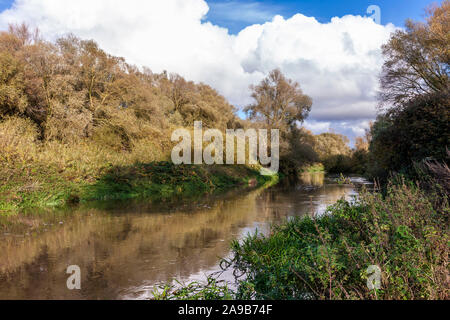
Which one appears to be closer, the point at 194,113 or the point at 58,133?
the point at 58,133

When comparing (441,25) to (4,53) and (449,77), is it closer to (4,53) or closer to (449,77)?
(449,77)

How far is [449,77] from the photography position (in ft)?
67.3

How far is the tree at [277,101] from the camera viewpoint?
130ft

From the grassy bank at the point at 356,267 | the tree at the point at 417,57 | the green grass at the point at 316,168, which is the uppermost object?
the tree at the point at 417,57

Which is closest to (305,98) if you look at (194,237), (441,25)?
(441,25)

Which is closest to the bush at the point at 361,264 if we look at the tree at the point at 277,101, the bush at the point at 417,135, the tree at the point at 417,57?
the bush at the point at 417,135

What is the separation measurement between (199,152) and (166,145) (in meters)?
2.23

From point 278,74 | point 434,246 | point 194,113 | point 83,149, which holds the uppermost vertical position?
point 278,74

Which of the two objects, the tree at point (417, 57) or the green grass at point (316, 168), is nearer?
the tree at point (417, 57)

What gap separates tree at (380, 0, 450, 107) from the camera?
67.6ft

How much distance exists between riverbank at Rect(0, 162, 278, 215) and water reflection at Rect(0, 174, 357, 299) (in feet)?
6.34

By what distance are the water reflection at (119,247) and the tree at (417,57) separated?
48.0 feet

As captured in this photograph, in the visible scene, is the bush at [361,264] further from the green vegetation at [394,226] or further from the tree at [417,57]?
the tree at [417,57]

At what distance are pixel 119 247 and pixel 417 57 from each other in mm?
22245
